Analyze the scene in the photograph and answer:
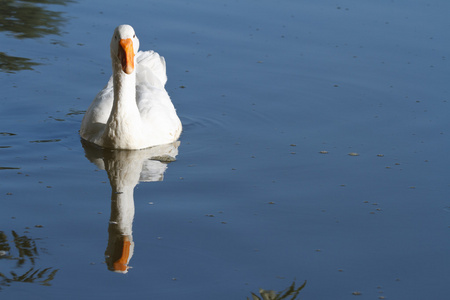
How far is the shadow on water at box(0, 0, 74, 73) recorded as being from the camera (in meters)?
14.0

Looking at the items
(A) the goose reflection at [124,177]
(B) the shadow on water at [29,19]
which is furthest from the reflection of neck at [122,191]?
(B) the shadow on water at [29,19]

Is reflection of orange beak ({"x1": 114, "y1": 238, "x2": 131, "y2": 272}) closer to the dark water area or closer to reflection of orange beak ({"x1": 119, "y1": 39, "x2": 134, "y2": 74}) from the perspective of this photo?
the dark water area

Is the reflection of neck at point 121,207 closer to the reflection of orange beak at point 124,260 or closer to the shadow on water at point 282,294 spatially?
the reflection of orange beak at point 124,260

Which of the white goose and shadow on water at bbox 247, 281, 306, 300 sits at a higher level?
the white goose

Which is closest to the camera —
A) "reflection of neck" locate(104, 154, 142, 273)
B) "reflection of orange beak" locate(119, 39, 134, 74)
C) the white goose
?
"reflection of neck" locate(104, 154, 142, 273)

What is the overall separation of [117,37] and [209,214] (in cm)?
286

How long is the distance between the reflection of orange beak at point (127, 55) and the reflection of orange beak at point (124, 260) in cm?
294

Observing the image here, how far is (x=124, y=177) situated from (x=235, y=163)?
133 centimetres

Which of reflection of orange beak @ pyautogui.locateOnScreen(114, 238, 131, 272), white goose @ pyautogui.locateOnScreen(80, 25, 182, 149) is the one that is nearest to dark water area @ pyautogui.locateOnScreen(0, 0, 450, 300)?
reflection of orange beak @ pyautogui.locateOnScreen(114, 238, 131, 272)

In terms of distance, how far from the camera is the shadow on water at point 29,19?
553 inches

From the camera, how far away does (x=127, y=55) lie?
31.2 ft

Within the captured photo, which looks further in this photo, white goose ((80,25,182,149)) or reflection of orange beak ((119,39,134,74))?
white goose ((80,25,182,149))

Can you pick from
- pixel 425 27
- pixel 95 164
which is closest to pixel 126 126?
pixel 95 164

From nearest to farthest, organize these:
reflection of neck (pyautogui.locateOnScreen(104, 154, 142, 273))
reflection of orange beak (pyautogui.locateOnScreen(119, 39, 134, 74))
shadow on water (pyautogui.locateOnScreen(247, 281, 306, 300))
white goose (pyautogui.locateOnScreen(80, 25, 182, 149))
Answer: shadow on water (pyautogui.locateOnScreen(247, 281, 306, 300)) < reflection of neck (pyautogui.locateOnScreen(104, 154, 142, 273)) < reflection of orange beak (pyautogui.locateOnScreen(119, 39, 134, 74)) < white goose (pyautogui.locateOnScreen(80, 25, 182, 149))
